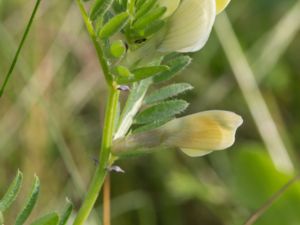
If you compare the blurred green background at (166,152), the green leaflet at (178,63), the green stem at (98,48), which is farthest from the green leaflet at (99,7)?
the blurred green background at (166,152)

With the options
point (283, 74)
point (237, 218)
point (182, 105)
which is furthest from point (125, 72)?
point (283, 74)

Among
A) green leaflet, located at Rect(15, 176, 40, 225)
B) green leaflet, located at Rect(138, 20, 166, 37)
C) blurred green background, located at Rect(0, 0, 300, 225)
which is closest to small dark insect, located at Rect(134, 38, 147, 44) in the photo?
green leaflet, located at Rect(138, 20, 166, 37)

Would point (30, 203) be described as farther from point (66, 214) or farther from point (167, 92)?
point (167, 92)

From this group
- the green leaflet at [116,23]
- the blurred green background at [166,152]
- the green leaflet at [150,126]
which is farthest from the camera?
the blurred green background at [166,152]

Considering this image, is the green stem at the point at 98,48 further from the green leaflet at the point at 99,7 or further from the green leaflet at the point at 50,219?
the green leaflet at the point at 50,219

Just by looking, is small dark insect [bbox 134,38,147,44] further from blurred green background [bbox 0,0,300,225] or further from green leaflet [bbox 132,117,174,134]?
blurred green background [bbox 0,0,300,225]

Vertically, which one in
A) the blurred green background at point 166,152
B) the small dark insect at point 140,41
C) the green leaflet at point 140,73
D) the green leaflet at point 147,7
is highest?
the green leaflet at point 147,7
